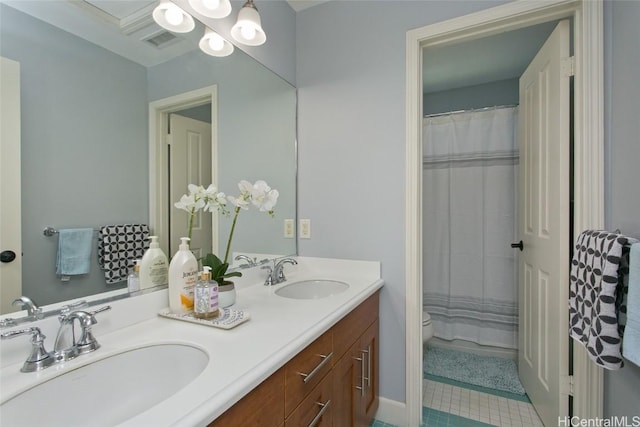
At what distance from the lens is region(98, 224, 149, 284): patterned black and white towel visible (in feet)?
3.22

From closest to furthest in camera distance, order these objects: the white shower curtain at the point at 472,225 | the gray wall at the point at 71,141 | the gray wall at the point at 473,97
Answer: the gray wall at the point at 71,141
the white shower curtain at the point at 472,225
the gray wall at the point at 473,97

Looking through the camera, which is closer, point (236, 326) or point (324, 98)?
point (236, 326)

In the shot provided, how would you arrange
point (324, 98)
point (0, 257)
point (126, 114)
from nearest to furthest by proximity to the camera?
1. point (0, 257)
2. point (126, 114)
3. point (324, 98)

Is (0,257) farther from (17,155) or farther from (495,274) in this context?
(495,274)

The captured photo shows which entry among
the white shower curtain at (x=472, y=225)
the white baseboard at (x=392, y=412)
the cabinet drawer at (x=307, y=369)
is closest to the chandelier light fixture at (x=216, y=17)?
the cabinet drawer at (x=307, y=369)

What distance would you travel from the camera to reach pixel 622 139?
110 centimetres

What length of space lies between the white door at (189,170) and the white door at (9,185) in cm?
43

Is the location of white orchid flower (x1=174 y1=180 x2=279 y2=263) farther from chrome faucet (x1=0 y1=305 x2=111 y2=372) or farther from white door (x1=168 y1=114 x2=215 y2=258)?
chrome faucet (x1=0 y1=305 x2=111 y2=372)

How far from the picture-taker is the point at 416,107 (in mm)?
1545

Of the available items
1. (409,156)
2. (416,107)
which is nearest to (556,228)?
(409,156)

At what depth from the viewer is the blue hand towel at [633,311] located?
2.80ft

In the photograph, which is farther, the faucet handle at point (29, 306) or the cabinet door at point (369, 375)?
the cabinet door at point (369, 375)

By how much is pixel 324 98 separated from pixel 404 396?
1737 millimetres

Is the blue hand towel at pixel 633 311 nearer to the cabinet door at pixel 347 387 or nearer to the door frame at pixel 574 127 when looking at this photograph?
the door frame at pixel 574 127
